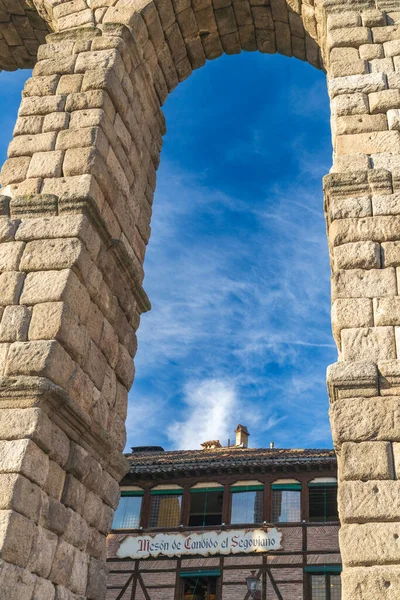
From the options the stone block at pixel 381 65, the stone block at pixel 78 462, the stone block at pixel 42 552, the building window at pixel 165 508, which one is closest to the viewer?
the stone block at pixel 42 552

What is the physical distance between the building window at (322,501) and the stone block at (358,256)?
1176 cm

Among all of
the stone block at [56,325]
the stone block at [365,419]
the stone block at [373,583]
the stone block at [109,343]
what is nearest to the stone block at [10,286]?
the stone block at [56,325]

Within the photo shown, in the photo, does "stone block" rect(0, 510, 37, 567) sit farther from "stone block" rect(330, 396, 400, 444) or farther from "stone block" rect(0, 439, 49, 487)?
"stone block" rect(330, 396, 400, 444)

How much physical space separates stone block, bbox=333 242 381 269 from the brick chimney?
56.9 ft

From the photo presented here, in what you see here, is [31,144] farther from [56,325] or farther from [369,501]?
[369,501]

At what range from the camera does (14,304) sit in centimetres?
508

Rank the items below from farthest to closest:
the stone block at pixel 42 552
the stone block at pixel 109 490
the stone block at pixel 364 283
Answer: the stone block at pixel 109 490, the stone block at pixel 364 283, the stone block at pixel 42 552

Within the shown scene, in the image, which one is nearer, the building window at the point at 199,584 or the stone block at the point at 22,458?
Answer: the stone block at the point at 22,458

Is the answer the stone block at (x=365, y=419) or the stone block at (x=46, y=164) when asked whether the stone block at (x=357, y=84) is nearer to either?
the stone block at (x=46, y=164)

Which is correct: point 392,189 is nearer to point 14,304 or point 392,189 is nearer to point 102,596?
point 14,304

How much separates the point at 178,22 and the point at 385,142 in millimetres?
3515

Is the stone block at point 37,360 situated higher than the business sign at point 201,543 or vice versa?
the business sign at point 201,543

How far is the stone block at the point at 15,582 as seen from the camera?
3.99m

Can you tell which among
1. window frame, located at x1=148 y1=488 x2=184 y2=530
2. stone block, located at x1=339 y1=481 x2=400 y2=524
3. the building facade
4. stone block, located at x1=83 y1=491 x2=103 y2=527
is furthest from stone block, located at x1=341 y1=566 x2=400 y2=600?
window frame, located at x1=148 y1=488 x2=184 y2=530
